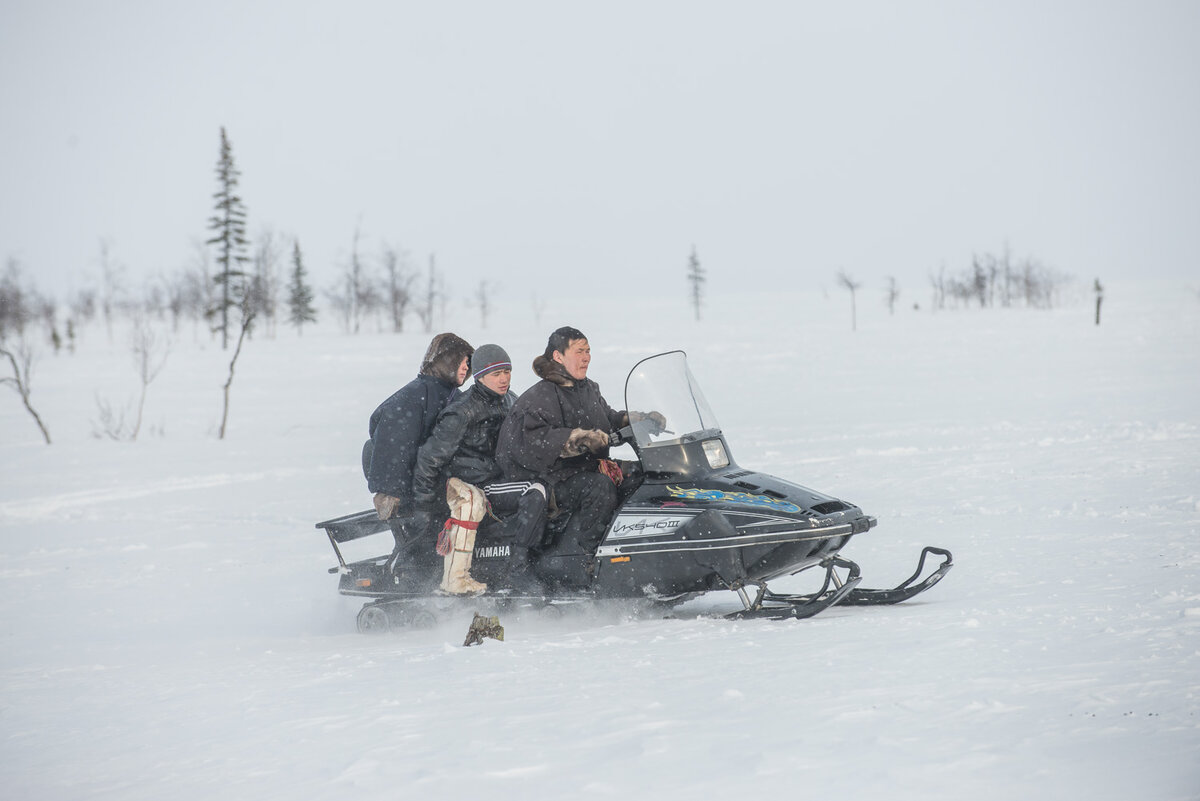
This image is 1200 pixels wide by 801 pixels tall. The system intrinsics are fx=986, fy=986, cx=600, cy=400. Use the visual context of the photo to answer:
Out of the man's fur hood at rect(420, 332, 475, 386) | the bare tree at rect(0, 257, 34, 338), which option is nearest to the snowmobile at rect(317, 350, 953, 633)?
the man's fur hood at rect(420, 332, 475, 386)

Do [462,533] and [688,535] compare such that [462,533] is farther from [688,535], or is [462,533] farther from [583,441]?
[688,535]

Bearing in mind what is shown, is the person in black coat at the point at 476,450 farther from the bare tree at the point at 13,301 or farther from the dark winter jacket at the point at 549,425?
the bare tree at the point at 13,301

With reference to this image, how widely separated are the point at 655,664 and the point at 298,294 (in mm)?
70074

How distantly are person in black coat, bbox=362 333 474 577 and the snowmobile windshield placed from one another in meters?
1.34

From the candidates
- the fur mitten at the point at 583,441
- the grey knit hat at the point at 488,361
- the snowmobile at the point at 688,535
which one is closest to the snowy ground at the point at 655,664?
the snowmobile at the point at 688,535

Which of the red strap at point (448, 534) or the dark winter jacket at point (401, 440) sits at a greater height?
the dark winter jacket at point (401, 440)

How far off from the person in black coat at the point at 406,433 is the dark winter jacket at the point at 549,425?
63cm

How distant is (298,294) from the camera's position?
70438 mm

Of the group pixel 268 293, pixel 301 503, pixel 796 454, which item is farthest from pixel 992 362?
pixel 268 293

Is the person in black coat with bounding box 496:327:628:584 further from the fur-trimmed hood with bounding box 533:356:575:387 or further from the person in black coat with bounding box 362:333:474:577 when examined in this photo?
the person in black coat with bounding box 362:333:474:577

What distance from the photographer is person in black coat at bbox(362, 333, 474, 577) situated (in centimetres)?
620

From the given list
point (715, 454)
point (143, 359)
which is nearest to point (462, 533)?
point (715, 454)

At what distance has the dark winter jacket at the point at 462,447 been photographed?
609cm

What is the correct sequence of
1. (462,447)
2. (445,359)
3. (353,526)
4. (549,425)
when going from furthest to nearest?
1. (353,526)
2. (445,359)
3. (462,447)
4. (549,425)
